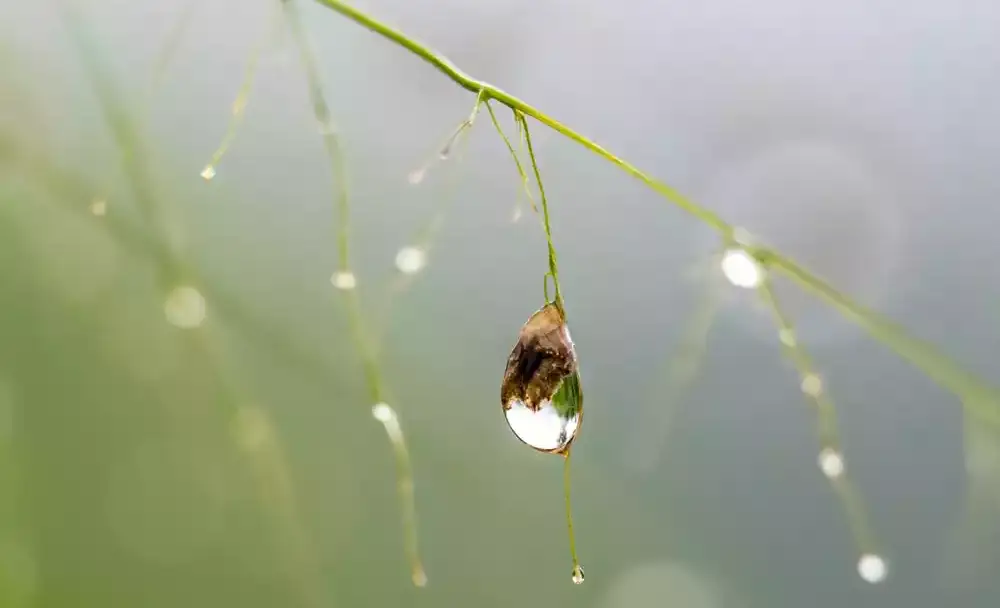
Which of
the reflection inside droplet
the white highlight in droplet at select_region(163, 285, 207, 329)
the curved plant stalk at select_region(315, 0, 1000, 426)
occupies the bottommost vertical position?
the reflection inside droplet

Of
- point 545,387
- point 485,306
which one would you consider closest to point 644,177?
point 545,387

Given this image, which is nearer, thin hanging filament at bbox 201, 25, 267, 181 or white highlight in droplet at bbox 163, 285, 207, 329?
thin hanging filament at bbox 201, 25, 267, 181

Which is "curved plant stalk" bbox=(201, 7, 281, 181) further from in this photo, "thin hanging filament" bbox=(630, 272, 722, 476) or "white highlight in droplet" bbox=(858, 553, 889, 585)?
"white highlight in droplet" bbox=(858, 553, 889, 585)

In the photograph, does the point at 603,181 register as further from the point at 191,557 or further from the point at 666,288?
the point at 191,557

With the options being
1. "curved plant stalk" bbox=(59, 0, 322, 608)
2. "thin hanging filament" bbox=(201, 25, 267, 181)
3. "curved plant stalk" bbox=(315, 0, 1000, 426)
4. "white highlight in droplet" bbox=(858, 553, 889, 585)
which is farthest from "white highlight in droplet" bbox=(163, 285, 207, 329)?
"white highlight in droplet" bbox=(858, 553, 889, 585)

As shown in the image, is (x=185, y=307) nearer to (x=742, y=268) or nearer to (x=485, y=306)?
(x=485, y=306)

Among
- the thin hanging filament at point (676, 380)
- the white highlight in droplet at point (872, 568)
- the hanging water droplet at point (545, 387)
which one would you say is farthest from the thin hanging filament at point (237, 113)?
the white highlight in droplet at point (872, 568)

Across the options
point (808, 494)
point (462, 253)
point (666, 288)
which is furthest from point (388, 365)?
point (808, 494)
